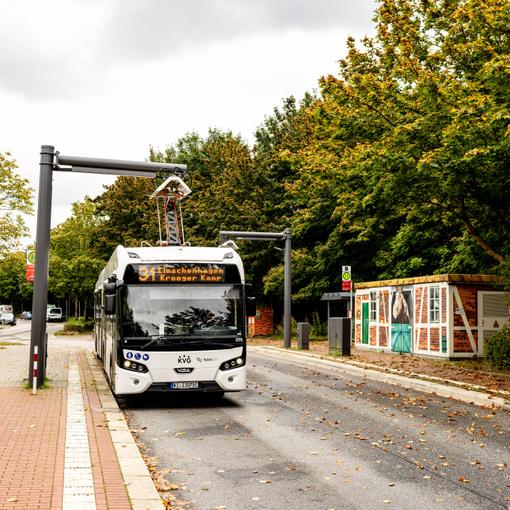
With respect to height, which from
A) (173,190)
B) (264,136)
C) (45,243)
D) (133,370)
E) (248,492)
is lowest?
(248,492)

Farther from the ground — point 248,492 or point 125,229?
point 125,229

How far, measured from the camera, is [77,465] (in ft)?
24.3

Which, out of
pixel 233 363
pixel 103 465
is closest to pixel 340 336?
pixel 233 363

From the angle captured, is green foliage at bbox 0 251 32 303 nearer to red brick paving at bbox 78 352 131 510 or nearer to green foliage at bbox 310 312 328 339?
green foliage at bbox 310 312 328 339

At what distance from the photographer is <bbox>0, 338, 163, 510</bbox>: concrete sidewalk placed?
20.1 ft

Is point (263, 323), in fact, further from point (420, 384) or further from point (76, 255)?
point (420, 384)

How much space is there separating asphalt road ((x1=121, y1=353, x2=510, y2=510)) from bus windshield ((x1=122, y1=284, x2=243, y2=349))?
127 cm

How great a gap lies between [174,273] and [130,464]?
5.89m

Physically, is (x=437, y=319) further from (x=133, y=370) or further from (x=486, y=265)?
(x=133, y=370)

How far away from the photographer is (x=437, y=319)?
2344cm

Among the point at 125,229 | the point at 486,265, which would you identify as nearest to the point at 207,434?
the point at 486,265

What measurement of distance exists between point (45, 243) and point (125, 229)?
4103 cm

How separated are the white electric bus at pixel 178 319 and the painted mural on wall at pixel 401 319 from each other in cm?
1318

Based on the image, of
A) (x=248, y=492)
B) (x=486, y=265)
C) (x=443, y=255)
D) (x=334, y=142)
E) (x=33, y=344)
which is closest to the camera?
(x=248, y=492)
